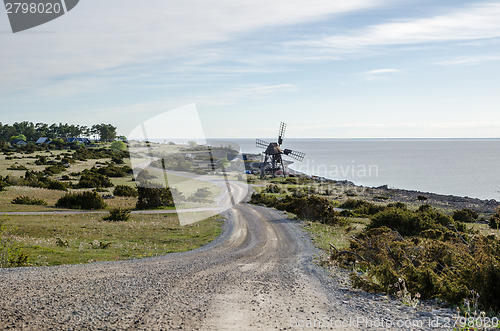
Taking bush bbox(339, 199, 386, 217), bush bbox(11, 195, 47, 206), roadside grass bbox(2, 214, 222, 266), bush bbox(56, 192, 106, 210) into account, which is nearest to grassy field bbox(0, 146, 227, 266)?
roadside grass bbox(2, 214, 222, 266)

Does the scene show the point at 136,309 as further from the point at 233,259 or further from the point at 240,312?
the point at 233,259

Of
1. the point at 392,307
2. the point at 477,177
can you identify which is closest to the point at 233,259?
the point at 392,307

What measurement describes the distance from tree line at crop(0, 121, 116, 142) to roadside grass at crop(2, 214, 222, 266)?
5595 inches

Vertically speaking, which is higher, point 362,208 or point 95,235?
point 95,235

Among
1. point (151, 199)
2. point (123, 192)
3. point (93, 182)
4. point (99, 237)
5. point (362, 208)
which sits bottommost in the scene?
point (362, 208)

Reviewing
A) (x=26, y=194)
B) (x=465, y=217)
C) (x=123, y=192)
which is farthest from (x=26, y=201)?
(x=465, y=217)

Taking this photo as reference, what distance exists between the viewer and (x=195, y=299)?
Answer: 31.0ft

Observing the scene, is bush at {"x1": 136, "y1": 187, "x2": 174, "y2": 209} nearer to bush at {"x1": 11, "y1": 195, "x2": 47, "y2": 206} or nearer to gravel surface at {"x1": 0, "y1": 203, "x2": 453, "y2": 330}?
bush at {"x1": 11, "y1": 195, "x2": 47, "y2": 206}

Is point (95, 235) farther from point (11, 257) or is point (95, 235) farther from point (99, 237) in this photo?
point (11, 257)

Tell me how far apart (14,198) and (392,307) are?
1380 inches

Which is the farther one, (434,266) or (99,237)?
(99,237)

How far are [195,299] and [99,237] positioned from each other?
42.7 ft

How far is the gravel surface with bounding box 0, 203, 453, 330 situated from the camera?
7.76 metres

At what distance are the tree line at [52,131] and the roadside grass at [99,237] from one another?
142m
